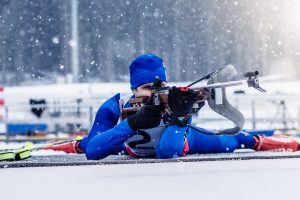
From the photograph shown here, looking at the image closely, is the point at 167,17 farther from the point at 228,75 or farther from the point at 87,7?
the point at 228,75

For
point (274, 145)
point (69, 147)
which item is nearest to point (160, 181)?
point (274, 145)

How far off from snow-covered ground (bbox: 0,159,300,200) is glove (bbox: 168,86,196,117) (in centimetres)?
29

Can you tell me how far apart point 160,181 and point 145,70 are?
45.7 inches

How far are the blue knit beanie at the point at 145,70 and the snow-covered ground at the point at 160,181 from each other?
1.90 feet

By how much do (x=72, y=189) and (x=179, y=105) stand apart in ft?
2.88

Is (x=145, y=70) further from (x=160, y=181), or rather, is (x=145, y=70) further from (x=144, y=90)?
(x=160, y=181)

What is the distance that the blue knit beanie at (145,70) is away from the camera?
3219 millimetres

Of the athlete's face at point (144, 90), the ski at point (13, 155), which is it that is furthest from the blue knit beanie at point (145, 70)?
the ski at point (13, 155)

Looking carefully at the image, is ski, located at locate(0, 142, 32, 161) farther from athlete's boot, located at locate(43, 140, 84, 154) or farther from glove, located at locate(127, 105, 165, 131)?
glove, located at locate(127, 105, 165, 131)

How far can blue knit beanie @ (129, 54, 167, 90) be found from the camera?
3.22 m

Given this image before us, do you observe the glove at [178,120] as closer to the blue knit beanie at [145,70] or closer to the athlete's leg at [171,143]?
the athlete's leg at [171,143]

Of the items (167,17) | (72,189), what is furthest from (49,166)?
(167,17)

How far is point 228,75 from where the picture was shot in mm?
2789

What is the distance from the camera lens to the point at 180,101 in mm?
2705
